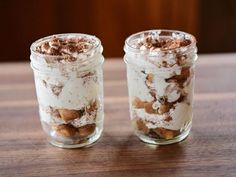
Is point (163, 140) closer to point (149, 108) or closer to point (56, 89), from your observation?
point (149, 108)

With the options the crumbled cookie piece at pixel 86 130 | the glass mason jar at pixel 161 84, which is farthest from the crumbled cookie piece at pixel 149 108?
the crumbled cookie piece at pixel 86 130

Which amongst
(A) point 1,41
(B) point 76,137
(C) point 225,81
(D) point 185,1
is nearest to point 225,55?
(C) point 225,81

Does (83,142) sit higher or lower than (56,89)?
lower

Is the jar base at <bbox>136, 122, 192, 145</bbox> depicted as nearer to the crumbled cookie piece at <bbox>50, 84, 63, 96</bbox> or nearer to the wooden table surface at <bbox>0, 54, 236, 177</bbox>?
the wooden table surface at <bbox>0, 54, 236, 177</bbox>

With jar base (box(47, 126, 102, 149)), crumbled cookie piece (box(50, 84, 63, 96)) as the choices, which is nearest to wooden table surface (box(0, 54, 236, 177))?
jar base (box(47, 126, 102, 149))

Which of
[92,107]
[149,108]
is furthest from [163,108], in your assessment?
[92,107]

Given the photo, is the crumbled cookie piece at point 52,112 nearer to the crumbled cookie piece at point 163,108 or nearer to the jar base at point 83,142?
the jar base at point 83,142

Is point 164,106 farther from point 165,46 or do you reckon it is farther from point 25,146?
point 25,146
